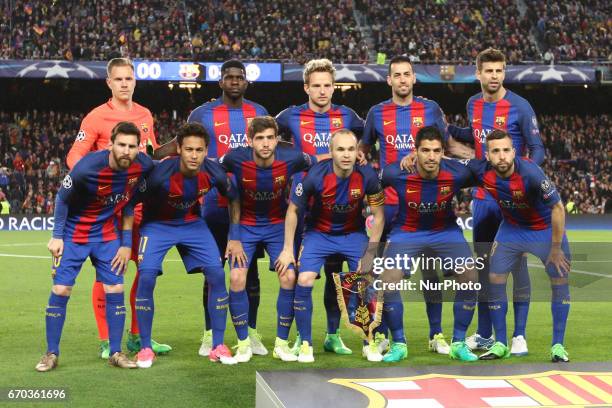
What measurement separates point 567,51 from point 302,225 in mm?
27043

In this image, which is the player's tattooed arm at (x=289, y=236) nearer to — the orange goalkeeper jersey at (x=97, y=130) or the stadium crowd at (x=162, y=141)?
the orange goalkeeper jersey at (x=97, y=130)

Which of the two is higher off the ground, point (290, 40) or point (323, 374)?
point (290, 40)

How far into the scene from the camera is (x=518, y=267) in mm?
7184

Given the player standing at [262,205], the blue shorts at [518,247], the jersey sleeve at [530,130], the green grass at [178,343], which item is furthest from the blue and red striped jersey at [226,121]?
the blue shorts at [518,247]

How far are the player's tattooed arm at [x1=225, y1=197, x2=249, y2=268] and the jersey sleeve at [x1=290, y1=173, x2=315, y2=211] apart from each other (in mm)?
439

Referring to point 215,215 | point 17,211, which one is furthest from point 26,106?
point 215,215

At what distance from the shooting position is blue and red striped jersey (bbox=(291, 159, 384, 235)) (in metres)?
6.94

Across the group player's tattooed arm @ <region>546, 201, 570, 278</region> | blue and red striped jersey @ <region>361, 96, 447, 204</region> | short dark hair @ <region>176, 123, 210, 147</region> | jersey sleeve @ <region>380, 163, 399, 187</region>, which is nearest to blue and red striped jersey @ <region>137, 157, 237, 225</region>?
short dark hair @ <region>176, 123, 210, 147</region>

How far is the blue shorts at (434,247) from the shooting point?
6.95 metres

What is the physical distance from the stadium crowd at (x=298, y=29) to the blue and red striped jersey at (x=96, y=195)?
2308 centimetres

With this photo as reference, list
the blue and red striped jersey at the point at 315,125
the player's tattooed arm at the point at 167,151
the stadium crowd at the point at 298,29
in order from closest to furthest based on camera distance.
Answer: the player's tattooed arm at the point at 167,151, the blue and red striped jersey at the point at 315,125, the stadium crowd at the point at 298,29

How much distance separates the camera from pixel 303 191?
6.93 meters

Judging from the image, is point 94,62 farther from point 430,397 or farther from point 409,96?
point 430,397

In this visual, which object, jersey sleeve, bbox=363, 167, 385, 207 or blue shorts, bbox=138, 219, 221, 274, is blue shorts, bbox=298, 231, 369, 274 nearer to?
jersey sleeve, bbox=363, 167, 385, 207
